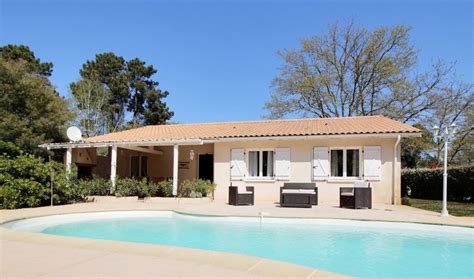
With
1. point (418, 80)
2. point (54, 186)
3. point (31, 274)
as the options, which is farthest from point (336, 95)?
point (31, 274)

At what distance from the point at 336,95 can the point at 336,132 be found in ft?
59.1

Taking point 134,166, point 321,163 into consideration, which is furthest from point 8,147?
point 321,163

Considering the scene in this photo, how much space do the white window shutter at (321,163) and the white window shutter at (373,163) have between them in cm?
163

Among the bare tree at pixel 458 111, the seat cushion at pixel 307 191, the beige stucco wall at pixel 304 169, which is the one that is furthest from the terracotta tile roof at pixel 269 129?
the bare tree at pixel 458 111

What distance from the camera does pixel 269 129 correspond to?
19312mm

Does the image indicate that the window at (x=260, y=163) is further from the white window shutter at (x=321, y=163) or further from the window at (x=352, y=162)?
the window at (x=352, y=162)

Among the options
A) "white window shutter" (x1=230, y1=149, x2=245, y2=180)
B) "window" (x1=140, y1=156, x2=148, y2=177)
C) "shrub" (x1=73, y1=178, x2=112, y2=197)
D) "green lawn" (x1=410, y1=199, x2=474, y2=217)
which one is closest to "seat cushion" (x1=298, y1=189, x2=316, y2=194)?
"white window shutter" (x1=230, y1=149, x2=245, y2=180)

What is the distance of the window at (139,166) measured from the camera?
2217cm

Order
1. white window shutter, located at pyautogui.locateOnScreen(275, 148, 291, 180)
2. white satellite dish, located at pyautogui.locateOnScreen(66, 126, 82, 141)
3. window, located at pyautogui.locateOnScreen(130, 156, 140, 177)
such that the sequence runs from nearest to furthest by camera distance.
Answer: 1. white window shutter, located at pyautogui.locateOnScreen(275, 148, 291, 180)
2. white satellite dish, located at pyautogui.locateOnScreen(66, 126, 82, 141)
3. window, located at pyautogui.locateOnScreen(130, 156, 140, 177)

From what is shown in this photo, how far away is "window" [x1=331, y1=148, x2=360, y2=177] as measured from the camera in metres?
16.3

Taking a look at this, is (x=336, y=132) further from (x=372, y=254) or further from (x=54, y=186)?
(x=54, y=186)

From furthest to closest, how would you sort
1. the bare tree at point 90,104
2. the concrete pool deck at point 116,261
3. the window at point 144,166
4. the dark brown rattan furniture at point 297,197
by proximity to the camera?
1. the bare tree at point 90,104
2. the window at point 144,166
3. the dark brown rattan furniture at point 297,197
4. the concrete pool deck at point 116,261

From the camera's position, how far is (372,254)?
7871mm

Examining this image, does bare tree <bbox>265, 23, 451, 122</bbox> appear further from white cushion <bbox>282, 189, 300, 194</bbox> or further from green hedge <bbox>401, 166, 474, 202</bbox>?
white cushion <bbox>282, 189, 300, 194</bbox>
